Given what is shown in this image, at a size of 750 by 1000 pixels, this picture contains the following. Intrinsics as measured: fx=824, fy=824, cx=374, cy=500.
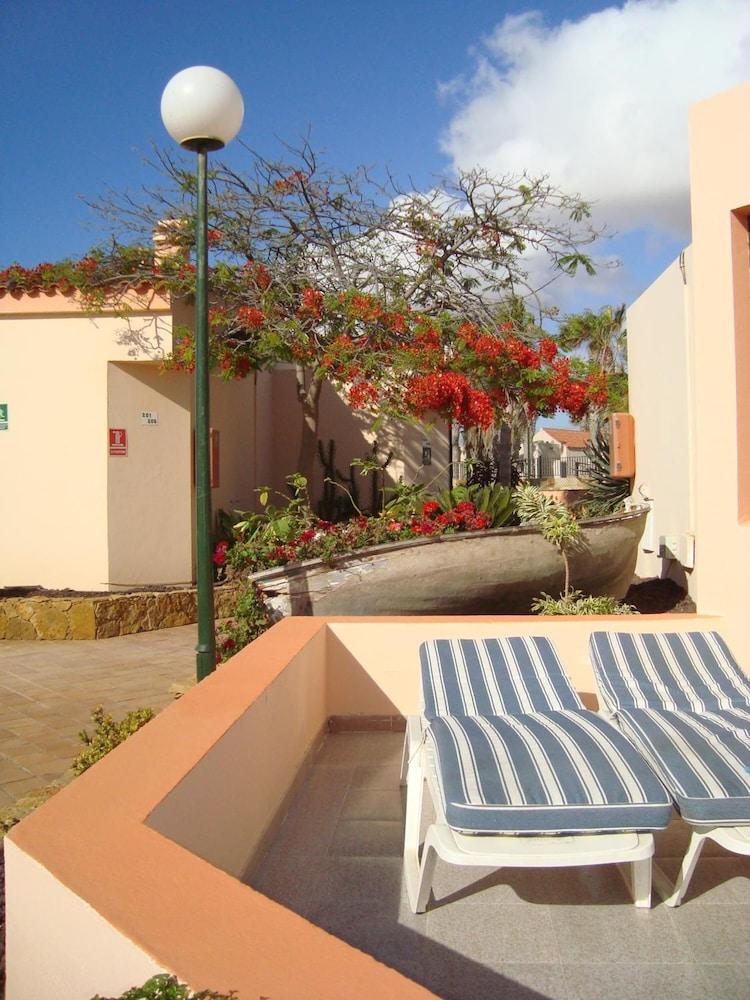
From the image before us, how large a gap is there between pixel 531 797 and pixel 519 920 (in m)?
0.53

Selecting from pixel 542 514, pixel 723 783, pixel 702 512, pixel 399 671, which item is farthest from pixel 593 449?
pixel 723 783

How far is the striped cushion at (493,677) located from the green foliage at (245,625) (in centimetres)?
263

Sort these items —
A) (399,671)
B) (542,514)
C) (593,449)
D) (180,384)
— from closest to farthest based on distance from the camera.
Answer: (399,671) < (542,514) < (180,384) < (593,449)

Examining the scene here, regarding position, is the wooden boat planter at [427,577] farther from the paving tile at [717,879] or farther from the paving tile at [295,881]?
the paving tile at [717,879]

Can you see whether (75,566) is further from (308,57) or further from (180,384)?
(308,57)

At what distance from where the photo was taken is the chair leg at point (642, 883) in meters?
3.20

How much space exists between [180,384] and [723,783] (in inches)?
339

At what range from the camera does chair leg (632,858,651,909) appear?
320 cm

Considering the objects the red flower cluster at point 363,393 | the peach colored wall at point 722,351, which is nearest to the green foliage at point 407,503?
the red flower cluster at point 363,393

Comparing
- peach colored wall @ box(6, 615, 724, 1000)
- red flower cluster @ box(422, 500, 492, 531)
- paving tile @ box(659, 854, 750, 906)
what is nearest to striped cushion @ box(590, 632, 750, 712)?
paving tile @ box(659, 854, 750, 906)

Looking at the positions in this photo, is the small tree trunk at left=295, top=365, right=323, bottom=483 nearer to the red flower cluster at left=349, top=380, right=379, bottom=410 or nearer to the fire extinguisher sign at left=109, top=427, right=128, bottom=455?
the red flower cluster at left=349, top=380, right=379, bottom=410

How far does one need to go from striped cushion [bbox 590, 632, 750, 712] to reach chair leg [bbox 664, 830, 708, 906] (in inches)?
41.2

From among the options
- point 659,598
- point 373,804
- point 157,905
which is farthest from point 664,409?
point 157,905

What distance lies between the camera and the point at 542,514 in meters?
8.27
